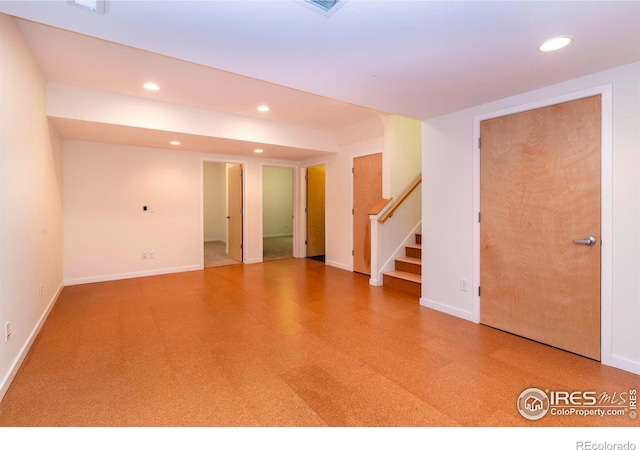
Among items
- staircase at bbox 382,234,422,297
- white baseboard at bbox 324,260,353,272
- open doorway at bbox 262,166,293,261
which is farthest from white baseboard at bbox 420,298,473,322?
open doorway at bbox 262,166,293,261

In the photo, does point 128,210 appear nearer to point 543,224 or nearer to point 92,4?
point 92,4

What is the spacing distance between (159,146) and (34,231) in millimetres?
2635

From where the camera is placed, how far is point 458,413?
5.93 feet

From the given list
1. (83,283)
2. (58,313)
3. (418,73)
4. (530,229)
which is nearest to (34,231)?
(58,313)

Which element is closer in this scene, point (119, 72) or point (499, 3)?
point (499, 3)

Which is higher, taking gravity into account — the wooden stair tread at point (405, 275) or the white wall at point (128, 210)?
the white wall at point (128, 210)

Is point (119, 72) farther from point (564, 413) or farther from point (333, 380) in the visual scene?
point (564, 413)

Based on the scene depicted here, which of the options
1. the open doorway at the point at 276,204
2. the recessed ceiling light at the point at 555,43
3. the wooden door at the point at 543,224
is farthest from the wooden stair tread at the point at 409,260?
the open doorway at the point at 276,204

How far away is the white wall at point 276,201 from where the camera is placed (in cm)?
1013

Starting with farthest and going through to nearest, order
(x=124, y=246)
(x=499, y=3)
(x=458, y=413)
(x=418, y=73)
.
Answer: (x=124, y=246) → (x=418, y=73) → (x=458, y=413) → (x=499, y=3)

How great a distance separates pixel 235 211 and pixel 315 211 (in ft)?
5.64

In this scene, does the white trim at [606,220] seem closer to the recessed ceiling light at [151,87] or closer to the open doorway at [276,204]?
the recessed ceiling light at [151,87]

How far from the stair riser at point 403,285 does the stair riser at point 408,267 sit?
274 millimetres

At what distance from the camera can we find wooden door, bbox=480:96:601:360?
2461 millimetres
